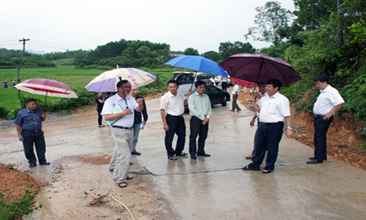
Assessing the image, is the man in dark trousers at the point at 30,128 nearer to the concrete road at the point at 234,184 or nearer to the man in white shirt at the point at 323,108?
the concrete road at the point at 234,184

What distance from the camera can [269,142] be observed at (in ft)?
16.9

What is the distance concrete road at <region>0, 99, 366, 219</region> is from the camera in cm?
387

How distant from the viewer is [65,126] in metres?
12.7


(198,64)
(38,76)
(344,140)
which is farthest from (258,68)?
(38,76)

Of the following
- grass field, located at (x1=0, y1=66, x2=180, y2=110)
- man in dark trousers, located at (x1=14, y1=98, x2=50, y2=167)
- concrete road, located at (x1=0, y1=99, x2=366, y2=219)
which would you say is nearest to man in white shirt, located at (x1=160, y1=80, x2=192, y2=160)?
concrete road, located at (x1=0, y1=99, x2=366, y2=219)

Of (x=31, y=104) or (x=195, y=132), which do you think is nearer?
(x=31, y=104)

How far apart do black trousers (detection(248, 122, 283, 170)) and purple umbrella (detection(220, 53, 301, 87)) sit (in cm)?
118

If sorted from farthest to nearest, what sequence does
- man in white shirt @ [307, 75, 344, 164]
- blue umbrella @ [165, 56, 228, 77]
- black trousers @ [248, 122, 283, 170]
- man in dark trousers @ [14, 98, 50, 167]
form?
man in dark trousers @ [14, 98, 50, 167]
blue umbrella @ [165, 56, 228, 77]
man in white shirt @ [307, 75, 344, 164]
black trousers @ [248, 122, 283, 170]

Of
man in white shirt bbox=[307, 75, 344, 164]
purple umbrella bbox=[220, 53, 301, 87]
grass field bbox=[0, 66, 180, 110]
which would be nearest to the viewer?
purple umbrella bbox=[220, 53, 301, 87]

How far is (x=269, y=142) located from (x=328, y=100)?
1505 mm

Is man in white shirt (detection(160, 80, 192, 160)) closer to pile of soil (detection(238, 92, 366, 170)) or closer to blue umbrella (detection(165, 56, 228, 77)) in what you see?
blue umbrella (detection(165, 56, 228, 77))

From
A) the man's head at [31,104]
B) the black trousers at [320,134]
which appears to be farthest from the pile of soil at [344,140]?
the man's head at [31,104]

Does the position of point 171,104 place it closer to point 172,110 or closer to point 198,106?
point 172,110

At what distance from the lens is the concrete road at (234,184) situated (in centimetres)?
387
